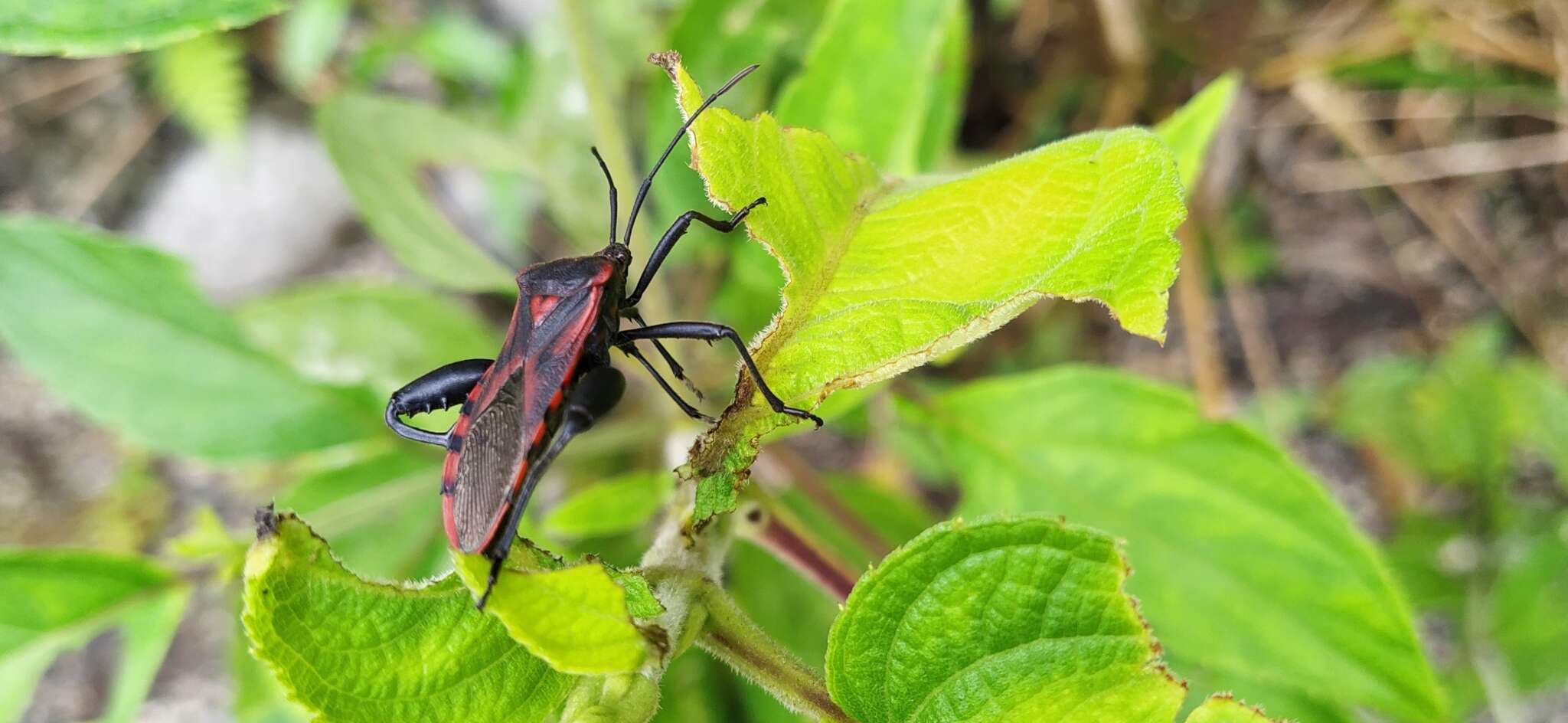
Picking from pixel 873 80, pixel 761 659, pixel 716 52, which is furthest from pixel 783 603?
pixel 761 659

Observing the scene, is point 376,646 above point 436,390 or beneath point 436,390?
beneath

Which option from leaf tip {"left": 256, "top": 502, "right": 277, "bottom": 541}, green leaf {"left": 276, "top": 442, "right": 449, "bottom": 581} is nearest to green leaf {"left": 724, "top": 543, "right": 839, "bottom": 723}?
green leaf {"left": 276, "top": 442, "right": 449, "bottom": 581}

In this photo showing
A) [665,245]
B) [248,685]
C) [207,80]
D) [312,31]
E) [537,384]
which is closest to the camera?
[537,384]

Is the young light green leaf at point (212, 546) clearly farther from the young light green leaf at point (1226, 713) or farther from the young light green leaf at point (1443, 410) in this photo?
the young light green leaf at point (1443, 410)

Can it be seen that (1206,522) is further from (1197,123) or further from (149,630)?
(149,630)

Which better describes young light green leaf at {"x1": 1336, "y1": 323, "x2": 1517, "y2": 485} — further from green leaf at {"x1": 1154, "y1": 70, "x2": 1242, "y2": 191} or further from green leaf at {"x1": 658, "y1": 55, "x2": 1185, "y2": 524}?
green leaf at {"x1": 658, "y1": 55, "x2": 1185, "y2": 524}

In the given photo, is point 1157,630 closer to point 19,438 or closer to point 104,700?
point 104,700

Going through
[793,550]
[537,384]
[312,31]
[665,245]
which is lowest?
[793,550]
